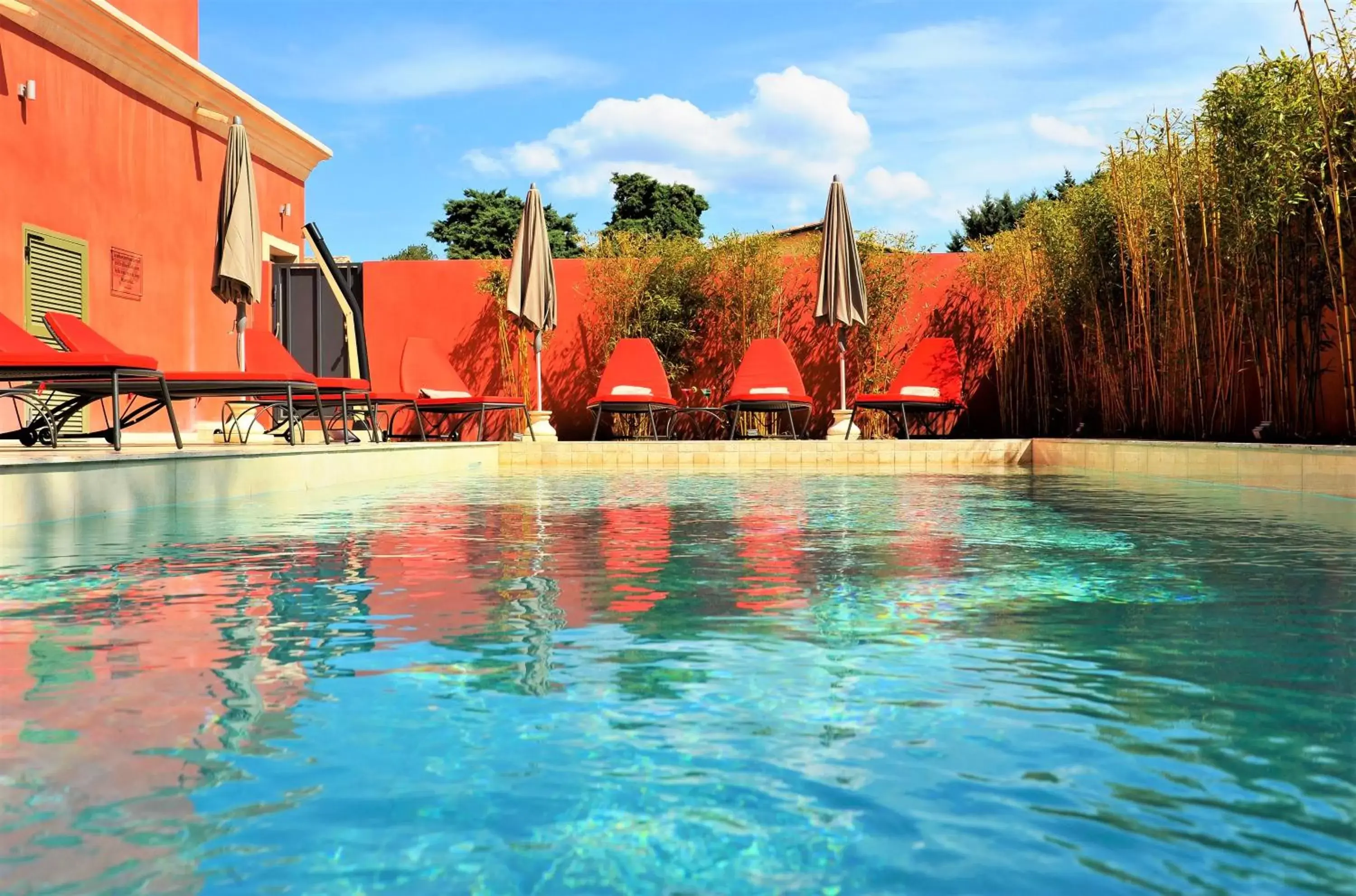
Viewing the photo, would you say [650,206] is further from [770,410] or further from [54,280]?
[54,280]

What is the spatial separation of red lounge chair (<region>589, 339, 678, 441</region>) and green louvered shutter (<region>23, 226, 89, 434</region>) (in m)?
4.11

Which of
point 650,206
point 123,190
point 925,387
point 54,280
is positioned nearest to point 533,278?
point 123,190

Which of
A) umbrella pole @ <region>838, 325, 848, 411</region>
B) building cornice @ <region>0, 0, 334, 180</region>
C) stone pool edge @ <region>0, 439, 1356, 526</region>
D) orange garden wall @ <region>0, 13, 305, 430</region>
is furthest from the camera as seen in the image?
umbrella pole @ <region>838, 325, 848, 411</region>

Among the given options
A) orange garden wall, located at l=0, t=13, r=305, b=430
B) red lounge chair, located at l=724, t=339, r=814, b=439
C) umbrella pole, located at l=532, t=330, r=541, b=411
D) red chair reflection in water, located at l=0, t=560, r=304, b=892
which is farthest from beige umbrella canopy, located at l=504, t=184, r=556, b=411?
red chair reflection in water, located at l=0, t=560, r=304, b=892

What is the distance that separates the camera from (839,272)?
10.2 m

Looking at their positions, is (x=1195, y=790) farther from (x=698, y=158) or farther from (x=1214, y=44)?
(x=698, y=158)

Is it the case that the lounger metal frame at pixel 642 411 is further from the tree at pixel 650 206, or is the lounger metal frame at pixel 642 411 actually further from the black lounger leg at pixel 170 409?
the tree at pixel 650 206

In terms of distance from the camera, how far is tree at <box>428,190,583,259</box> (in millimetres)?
29391

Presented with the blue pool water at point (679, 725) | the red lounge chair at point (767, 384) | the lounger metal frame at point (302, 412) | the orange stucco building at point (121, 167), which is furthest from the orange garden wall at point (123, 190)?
the blue pool water at point (679, 725)

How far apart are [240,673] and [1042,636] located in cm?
138

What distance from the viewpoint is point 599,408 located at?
10.2m

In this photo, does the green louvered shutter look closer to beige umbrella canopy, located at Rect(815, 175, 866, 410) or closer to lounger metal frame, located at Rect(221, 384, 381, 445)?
lounger metal frame, located at Rect(221, 384, 381, 445)

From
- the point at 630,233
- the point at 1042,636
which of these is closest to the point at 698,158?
the point at 630,233

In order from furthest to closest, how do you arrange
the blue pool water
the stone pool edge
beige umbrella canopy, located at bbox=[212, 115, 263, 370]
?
beige umbrella canopy, located at bbox=[212, 115, 263, 370] < the stone pool edge < the blue pool water
